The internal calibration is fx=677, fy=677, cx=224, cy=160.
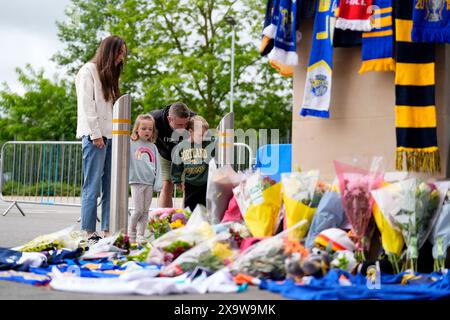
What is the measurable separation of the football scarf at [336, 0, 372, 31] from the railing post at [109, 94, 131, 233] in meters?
2.38

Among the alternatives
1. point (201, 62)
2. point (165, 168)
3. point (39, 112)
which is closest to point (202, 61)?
point (201, 62)

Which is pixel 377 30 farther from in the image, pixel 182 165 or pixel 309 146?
pixel 182 165

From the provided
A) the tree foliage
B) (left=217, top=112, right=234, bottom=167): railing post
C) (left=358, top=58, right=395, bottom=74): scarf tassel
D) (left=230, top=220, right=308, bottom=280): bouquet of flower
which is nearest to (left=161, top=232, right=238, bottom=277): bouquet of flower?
(left=230, top=220, right=308, bottom=280): bouquet of flower

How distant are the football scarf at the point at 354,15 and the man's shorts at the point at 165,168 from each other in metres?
3.74

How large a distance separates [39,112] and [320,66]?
3203 centimetres

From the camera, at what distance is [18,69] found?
37.5 m

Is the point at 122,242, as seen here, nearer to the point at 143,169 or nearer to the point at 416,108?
the point at 143,169

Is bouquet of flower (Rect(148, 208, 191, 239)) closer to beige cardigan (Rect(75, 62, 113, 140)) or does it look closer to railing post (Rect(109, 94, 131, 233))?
railing post (Rect(109, 94, 131, 233))

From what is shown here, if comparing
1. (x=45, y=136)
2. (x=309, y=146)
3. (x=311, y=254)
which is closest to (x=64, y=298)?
(x=311, y=254)

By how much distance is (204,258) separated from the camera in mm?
4758

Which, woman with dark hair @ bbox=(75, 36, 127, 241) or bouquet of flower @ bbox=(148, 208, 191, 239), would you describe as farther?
woman with dark hair @ bbox=(75, 36, 127, 241)

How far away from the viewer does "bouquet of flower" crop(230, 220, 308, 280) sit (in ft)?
15.0
